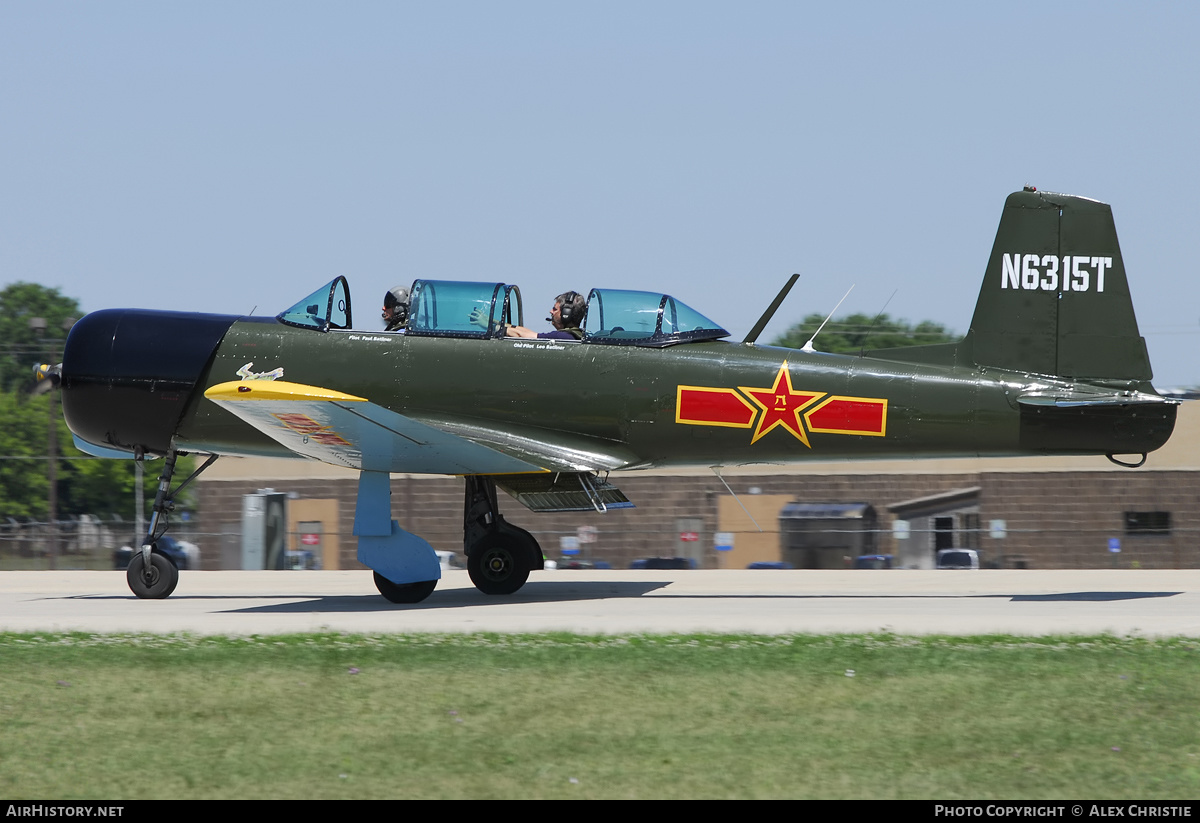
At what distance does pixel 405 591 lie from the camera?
40.2 ft

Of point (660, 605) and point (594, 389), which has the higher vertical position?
point (594, 389)

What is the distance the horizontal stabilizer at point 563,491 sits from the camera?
12.4 metres

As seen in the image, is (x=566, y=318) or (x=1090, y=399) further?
(x=566, y=318)

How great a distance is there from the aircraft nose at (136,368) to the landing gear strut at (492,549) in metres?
3.08

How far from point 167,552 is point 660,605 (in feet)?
52.2

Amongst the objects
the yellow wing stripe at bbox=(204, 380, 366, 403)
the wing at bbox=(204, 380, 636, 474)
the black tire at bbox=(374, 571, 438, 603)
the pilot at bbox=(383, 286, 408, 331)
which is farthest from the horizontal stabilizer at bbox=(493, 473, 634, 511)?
the yellow wing stripe at bbox=(204, 380, 366, 403)

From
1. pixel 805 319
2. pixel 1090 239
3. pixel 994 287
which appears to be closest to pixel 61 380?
pixel 994 287

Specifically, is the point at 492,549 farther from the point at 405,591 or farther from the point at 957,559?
the point at 957,559

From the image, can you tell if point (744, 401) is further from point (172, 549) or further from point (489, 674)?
point (172, 549)

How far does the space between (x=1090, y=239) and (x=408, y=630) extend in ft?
24.0

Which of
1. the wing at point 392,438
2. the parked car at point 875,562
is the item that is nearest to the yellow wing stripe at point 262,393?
the wing at point 392,438

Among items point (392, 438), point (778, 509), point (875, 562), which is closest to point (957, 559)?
point (875, 562)

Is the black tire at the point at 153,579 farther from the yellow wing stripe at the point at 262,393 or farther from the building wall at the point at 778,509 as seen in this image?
the building wall at the point at 778,509

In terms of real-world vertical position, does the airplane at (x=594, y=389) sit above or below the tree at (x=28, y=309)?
below
